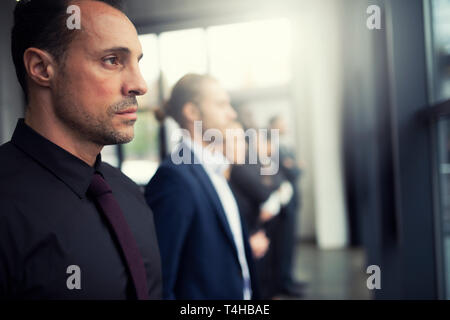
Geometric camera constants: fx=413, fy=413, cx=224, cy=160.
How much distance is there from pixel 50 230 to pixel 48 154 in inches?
3.3

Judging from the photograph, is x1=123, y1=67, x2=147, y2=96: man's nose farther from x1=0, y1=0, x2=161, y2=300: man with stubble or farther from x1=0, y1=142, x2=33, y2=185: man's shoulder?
x1=0, y1=142, x2=33, y2=185: man's shoulder

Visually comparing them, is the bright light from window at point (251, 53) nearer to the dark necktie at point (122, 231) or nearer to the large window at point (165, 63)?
the large window at point (165, 63)

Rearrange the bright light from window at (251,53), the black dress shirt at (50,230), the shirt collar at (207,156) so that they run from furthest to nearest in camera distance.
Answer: the shirt collar at (207,156) < the bright light from window at (251,53) < the black dress shirt at (50,230)

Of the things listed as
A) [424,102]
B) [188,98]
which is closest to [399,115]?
[424,102]

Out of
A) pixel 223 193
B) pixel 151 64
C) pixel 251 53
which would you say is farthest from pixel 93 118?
pixel 251 53

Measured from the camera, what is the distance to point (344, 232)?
4648 mm

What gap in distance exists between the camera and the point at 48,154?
17.6 inches

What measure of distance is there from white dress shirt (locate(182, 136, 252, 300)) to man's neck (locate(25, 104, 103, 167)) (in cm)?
44

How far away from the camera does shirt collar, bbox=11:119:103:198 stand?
0.45 m

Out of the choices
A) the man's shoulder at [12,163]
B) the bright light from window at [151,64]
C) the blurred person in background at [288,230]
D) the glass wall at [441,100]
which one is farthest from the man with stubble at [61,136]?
the blurred person in background at [288,230]

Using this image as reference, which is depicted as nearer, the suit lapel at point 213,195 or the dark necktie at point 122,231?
the dark necktie at point 122,231

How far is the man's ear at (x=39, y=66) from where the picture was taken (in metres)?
0.42
